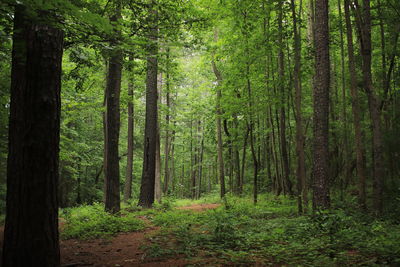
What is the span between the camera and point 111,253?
6.00m

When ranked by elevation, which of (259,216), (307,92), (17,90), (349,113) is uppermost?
(307,92)

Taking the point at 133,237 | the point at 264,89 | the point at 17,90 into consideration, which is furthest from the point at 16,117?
the point at 264,89

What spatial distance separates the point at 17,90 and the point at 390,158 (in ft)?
48.8

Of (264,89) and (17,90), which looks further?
(264,89)

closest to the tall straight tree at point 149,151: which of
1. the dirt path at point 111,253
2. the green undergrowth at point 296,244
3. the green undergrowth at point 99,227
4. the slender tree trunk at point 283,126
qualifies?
the green undergrowth at point 99,227

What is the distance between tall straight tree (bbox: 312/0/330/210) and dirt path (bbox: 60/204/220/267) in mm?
5426

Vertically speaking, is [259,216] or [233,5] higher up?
[233,5]

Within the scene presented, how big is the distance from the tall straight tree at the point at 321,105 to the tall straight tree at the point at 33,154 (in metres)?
7.45

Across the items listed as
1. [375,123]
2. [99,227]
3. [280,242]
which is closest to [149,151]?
[99,227]

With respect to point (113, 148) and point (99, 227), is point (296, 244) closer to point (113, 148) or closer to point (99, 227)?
point (99, 227)

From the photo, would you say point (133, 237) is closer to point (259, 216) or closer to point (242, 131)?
point (259, 216)

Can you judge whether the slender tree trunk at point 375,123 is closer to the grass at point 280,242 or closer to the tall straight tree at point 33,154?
the grass at point 280,242

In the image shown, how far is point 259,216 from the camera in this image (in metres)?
10.8

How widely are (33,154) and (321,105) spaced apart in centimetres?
799
